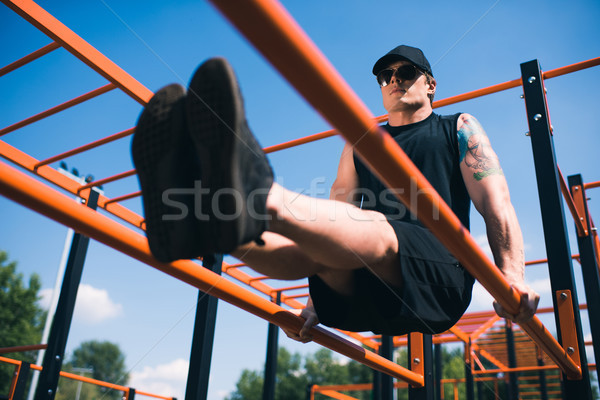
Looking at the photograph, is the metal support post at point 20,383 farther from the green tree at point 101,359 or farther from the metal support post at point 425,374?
the green tree at point 101,359

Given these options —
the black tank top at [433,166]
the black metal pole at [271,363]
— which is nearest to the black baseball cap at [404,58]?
the black tank top at [433,166]

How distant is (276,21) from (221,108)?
13.6 inches

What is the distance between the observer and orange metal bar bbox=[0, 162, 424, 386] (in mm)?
858

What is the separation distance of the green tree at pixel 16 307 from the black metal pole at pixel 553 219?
80.1 ft

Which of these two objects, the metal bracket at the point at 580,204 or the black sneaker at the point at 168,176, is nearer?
the black sneaker at the point at 168,176

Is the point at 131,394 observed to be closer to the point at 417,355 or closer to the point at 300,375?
the point at 417,355

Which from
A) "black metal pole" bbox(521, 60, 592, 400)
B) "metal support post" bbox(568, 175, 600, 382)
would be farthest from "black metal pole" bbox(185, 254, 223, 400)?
"metal support post" bbox(568, 175, 600, 382)

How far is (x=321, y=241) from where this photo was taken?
1.06m

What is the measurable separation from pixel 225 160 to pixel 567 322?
67.6 inches

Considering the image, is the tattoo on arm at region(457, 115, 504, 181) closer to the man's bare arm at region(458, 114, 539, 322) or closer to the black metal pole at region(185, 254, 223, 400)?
the man's bare arm at region(458, 114, 539, 322)

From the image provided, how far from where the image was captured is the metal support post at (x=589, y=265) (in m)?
2.39

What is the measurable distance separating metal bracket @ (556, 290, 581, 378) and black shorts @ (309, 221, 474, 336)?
70 cm

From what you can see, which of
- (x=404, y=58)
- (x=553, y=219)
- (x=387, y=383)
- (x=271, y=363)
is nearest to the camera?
(x=404, y=58)

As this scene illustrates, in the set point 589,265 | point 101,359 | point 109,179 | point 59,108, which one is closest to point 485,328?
point 589,265
